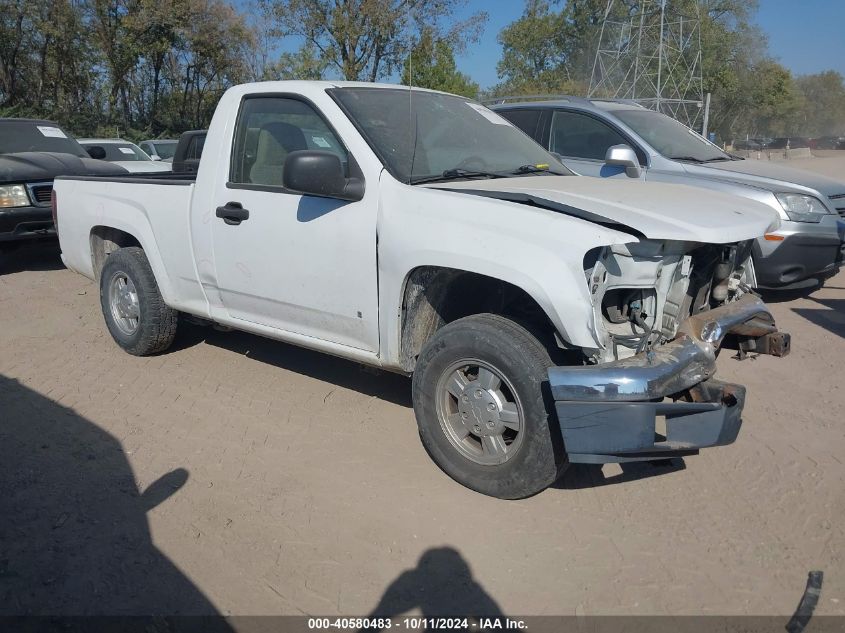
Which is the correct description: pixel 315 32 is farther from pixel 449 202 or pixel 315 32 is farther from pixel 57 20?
pixel 449 202

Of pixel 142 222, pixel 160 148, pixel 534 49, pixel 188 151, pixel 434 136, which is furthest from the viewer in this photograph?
pixel 534 49

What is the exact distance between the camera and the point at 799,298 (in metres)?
7.42

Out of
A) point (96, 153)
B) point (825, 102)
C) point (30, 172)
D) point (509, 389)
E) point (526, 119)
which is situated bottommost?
point (509, 389)

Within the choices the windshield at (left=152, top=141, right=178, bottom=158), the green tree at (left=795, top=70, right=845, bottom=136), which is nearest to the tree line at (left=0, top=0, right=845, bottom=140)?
the windshield at (left=152, top=141, right=178, bottom=158)

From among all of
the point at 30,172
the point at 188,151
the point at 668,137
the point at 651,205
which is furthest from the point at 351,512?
the point at 30,172

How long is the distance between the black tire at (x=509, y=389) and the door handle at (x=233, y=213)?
146 cm

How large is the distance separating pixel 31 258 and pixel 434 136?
769 cm

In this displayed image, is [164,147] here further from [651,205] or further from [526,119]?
[651,205]

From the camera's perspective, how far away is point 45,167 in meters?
8.70

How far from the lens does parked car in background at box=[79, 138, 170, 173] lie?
10.3m

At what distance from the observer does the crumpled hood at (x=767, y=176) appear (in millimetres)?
6926

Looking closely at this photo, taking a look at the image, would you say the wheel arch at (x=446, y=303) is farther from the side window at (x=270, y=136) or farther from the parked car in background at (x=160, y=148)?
the parked car in background at (x=160, y=148)

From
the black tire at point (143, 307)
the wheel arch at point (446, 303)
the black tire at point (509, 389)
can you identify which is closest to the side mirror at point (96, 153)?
the black tire at point (143, 307)

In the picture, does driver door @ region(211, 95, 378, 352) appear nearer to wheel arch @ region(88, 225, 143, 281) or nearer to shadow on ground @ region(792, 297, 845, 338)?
wheel arch @ region(88, 225, 143, 281)
